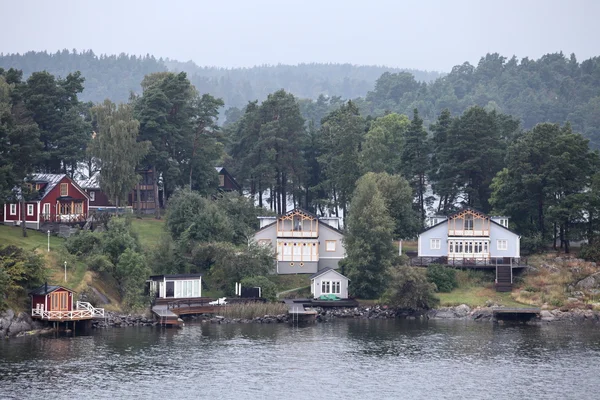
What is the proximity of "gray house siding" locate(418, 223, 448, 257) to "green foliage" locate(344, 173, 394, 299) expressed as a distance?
7.40 meters

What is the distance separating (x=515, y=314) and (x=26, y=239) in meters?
43.1

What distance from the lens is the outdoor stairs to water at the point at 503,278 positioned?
Result: 87062mm

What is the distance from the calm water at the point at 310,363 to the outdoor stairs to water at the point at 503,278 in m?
9.43

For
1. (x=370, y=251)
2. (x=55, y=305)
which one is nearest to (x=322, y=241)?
(x=370, y=251)

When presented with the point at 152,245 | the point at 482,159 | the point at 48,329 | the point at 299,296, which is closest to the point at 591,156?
the point at 482,159

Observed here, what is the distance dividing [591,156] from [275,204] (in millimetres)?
Result: 39405

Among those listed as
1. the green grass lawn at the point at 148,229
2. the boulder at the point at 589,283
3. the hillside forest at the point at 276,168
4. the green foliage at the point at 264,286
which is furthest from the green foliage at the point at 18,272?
the boulder at the point at 589,283

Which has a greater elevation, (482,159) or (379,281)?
(482,159)

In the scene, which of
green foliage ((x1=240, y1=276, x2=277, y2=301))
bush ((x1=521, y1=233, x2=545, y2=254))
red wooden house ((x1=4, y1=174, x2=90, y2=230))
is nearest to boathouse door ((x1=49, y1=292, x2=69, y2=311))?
green foliage ((x1=240, y1=276, x2=277, y2=301))

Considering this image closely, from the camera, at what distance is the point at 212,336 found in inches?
2832

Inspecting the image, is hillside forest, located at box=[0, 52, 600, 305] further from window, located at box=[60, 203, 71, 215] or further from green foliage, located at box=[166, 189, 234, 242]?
window, located at box=[60, 203, 71, 215]

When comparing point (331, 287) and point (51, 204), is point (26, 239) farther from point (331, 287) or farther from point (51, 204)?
point (331, 287)

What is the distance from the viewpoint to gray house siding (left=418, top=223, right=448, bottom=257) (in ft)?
306

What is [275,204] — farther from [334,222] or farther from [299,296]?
[299,296]
